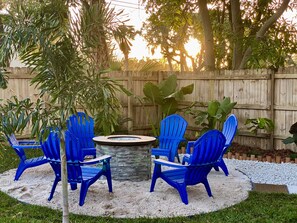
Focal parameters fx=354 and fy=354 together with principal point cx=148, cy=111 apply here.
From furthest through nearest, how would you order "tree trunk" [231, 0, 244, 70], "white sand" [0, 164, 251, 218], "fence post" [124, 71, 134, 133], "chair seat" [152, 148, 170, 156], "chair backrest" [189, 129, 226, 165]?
"tree trunk" [231, 0, 244, 70] → "fence post" [124, 71, 134, 133] → "chair seat" [152, 148, 170, 156] → "chair backrest" [189, 129, 226, 165] → "white sand" [0, 164, 251, 218]

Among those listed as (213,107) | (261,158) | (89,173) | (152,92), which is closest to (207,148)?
(89,173)

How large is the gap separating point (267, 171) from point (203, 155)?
214 centimetres

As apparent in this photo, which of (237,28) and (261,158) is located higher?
(237,28)

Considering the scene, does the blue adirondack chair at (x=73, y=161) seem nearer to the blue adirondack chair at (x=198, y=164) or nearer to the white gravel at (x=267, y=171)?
the blue adirondack chair at (x=198, y=164)

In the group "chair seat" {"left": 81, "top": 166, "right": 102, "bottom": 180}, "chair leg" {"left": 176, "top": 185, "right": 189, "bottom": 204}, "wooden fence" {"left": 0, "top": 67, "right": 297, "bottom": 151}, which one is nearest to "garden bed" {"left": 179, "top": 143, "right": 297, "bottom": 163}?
"wooden fence" {"left": 0, "top": 67, "right": 297, "bottom": 151}

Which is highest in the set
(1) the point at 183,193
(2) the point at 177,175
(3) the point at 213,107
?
(3) the point at 213,107

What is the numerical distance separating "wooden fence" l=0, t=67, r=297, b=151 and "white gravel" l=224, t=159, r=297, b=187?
1199mm

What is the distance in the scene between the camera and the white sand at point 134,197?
3951 mm

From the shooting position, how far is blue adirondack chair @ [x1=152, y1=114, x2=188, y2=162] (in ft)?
20.1

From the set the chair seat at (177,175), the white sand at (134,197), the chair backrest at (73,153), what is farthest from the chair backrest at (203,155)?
the chair backrest at (73,153)

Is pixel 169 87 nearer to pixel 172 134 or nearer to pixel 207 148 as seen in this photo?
pixel 172 134

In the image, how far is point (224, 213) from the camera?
388cm

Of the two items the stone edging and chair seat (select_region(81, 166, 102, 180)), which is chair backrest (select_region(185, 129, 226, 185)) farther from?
the stone edging

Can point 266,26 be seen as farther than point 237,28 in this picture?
No
